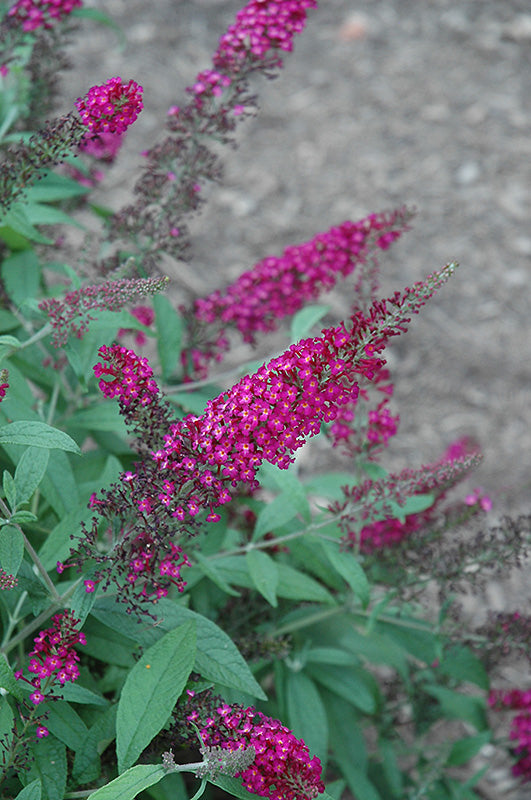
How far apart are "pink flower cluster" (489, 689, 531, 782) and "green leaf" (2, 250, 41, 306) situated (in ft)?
7.93

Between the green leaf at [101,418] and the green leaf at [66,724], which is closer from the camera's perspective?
the green leaf at [66,724]

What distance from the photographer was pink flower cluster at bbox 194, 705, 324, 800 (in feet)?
6.43

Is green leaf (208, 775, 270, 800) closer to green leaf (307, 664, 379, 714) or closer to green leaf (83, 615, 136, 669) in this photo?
green leaf (83, 615, 136, 669)

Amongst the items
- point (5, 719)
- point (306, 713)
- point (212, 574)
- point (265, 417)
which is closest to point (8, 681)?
point (5, 719)

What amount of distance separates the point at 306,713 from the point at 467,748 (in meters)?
0.84

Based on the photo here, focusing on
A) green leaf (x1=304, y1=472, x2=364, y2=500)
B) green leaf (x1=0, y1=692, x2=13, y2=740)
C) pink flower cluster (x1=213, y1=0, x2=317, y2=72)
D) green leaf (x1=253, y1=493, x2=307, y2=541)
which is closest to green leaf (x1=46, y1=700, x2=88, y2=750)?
green leaf (x1=0, y1=692, x2=13, y2=740)

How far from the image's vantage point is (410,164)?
7.31 metres

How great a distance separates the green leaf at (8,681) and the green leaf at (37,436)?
0.53 meters

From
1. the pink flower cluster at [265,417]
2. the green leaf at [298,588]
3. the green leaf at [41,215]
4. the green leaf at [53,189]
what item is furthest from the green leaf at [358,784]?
the green leaf at [53,189]

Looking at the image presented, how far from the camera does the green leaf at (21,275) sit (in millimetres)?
3324

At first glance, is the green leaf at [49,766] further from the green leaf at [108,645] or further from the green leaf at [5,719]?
the green leaf at [108,645]

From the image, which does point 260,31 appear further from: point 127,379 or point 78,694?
point 78,694

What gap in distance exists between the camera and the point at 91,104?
223 centimetres

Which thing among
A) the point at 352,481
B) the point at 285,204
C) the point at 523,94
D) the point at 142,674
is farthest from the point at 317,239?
the point at 523,94
